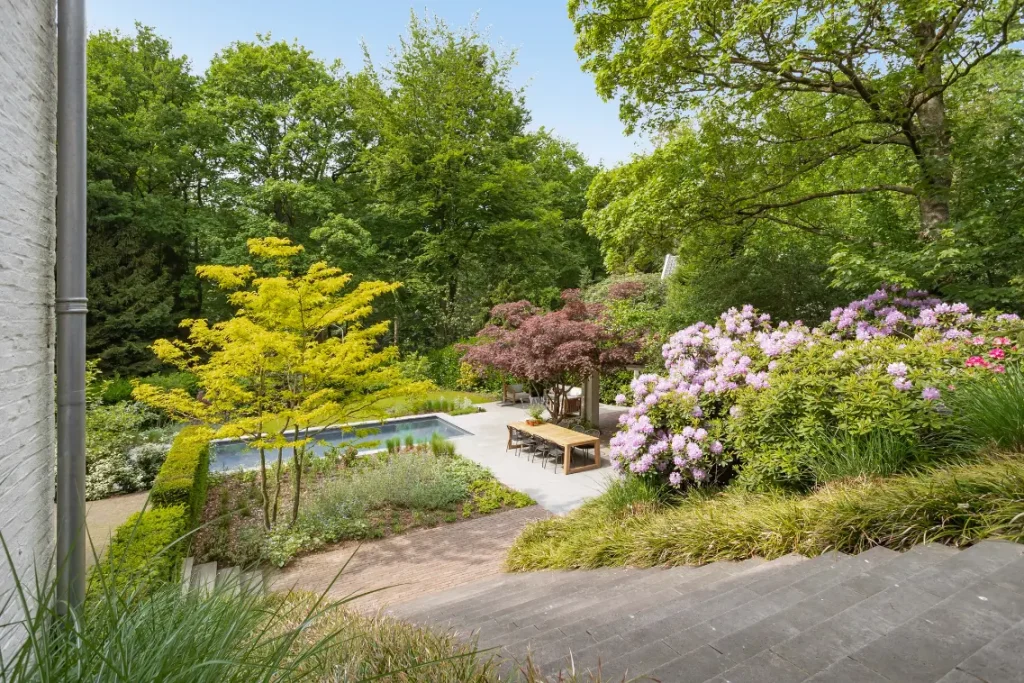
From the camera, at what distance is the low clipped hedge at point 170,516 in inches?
159

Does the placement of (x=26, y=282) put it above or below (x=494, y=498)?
above

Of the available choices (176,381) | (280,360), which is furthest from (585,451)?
(176,381)

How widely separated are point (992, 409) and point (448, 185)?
1882cm

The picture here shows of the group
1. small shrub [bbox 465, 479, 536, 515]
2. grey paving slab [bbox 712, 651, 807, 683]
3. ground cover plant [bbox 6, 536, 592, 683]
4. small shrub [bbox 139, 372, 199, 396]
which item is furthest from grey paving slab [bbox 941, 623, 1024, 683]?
small shrub [bbox 139, 372, 199, 396]

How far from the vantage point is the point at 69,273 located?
2680 millimetres

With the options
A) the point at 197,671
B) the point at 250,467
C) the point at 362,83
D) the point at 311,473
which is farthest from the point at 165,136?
the point at 197,671

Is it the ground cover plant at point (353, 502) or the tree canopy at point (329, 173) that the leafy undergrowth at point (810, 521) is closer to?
the ground cover plant at point (353, 502)

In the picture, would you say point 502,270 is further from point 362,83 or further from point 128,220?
point 128,220

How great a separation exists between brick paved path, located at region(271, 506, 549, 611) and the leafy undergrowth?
681 mm

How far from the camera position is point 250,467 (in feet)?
32.0

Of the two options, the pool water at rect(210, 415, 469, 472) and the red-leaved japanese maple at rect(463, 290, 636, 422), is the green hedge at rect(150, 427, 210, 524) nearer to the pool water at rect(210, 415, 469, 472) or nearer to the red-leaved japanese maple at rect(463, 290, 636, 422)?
the pool water at rect(210, 415, 469, 472)

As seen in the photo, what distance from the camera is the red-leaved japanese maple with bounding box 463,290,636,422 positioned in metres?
10.1

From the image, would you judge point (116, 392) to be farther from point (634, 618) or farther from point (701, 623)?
point (701, 623)

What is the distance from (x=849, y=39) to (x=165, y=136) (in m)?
19.6
